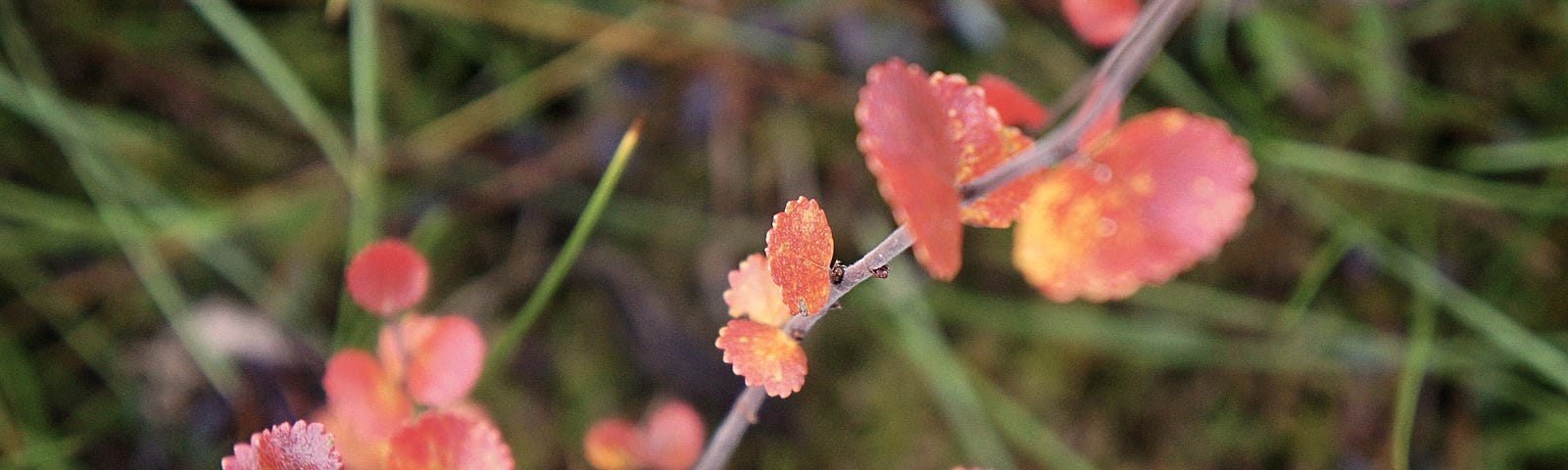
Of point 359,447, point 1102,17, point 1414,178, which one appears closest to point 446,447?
point 359,447

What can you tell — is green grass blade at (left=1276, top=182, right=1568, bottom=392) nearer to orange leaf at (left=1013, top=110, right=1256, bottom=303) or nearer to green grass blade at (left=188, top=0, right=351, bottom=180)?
orange leaf at (left=1013, top=110, right=1256, bottom=303)

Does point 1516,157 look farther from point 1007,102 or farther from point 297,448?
point 297,448

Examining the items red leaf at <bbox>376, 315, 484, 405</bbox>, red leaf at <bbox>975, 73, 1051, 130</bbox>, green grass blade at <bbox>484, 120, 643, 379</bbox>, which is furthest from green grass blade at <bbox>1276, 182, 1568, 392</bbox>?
red leaf at <bbox>376, 315, 484, 405</bbox>

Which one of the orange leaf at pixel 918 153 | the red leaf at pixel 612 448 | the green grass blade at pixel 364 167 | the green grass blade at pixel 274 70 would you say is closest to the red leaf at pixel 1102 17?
the orange leaf at pixel 918 153

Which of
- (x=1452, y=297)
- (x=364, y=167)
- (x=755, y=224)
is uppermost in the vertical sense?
(x=364, y=167)

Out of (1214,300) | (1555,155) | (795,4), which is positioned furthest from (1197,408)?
(795,4)
